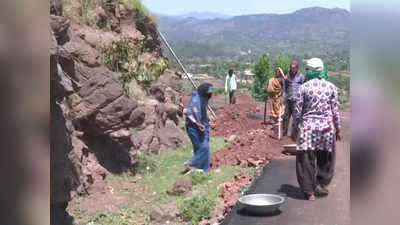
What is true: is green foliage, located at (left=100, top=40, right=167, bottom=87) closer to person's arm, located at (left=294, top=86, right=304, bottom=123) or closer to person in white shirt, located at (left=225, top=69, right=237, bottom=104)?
person's arm, located at (left=294, top=86, right=304, bottom=123)

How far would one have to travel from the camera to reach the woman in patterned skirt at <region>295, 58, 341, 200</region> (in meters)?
6.14

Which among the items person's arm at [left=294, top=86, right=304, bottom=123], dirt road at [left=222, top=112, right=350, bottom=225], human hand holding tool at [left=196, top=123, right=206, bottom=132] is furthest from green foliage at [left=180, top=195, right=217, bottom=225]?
human hand holding tool at [left=196, top=123, right=206, bottom=132]

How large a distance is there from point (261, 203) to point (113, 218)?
1897 millimetres

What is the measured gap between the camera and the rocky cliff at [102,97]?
17.8ft

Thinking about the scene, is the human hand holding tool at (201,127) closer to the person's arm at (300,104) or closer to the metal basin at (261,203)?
the metal basin at (261,203)

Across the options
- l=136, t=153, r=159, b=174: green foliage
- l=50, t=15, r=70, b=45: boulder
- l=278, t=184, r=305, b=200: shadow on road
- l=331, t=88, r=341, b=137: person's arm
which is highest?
l=50, t=15, r=70, b=45: boulder

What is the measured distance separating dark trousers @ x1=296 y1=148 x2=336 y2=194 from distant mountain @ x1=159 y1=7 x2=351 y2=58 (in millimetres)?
86679

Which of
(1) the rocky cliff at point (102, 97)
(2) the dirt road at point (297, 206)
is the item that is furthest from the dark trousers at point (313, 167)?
(1) the rocky cliff at point (102, 97)

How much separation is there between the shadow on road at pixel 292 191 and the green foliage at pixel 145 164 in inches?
108

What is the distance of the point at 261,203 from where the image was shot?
252 inches

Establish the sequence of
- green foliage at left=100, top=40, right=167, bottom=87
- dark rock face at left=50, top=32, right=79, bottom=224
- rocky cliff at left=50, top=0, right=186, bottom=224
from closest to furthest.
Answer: dark rock face at left=50, top=32, right=79, bottom=224, rocky cliff at left=50, top=0, right=186, bottom=224, green foliage at left=100, top=40, right=167, bottom=87

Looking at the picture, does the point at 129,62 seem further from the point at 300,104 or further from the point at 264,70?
the point at 264,70
